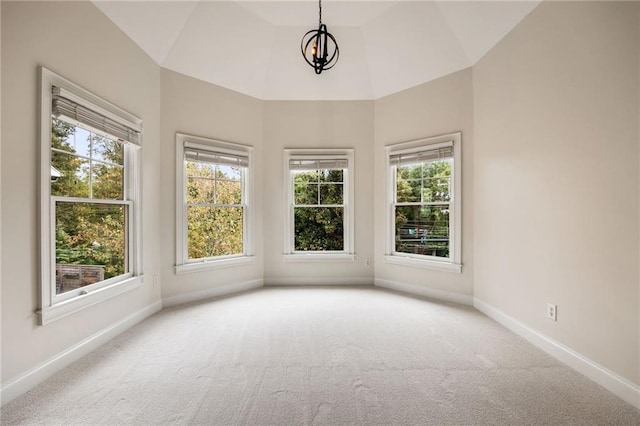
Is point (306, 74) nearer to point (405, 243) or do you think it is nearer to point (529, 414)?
point (405, 243)

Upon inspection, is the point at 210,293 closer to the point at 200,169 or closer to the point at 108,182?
the point at 200,169

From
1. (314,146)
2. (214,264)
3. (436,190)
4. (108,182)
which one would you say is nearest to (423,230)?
(436,190)

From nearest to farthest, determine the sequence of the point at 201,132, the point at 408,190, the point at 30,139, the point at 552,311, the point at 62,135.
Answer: the point at 30,139 → the point at 62,135 → the point at 552,311 → the point at 201,132 → the point at 408,190

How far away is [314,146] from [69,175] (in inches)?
112

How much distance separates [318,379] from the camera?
1.97 meters

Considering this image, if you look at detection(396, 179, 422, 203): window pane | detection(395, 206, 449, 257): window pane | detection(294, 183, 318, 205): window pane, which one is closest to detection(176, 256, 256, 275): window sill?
detection(294, 183, 318, 205): window pane

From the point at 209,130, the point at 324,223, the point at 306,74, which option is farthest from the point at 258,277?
the point at 306,74

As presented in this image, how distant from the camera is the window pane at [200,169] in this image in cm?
365

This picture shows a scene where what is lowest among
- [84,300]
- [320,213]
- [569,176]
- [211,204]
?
[84,300]

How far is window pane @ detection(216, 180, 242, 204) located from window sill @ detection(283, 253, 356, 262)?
110 cm

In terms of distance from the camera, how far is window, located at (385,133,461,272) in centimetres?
360

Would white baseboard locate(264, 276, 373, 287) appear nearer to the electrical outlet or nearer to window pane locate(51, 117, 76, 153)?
the electrical outlet

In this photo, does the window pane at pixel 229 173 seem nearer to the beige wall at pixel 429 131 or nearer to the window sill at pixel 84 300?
the window sill at pixel 84 300

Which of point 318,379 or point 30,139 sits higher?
point 30,139
